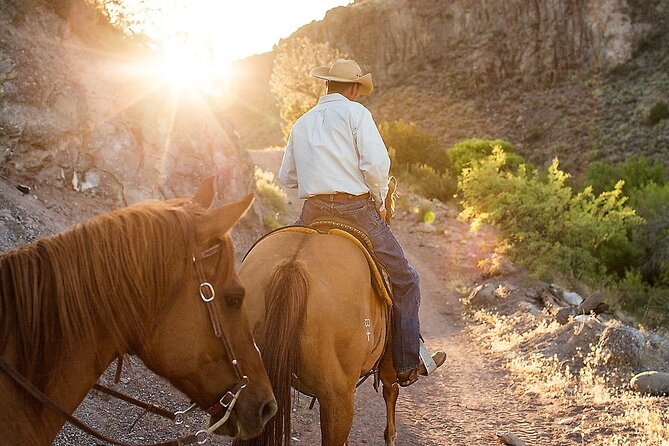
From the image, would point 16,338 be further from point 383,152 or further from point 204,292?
point 383,152

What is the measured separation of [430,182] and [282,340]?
20.1 m

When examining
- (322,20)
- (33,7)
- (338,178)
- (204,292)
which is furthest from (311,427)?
(322,20)

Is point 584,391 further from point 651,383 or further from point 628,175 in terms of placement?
point 628,175

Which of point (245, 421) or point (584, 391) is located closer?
point (245, 421)

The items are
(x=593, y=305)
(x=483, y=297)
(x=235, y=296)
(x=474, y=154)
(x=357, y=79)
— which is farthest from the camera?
(x=474, y=154)

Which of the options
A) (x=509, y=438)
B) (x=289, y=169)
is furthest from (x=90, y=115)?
(x=509, y=438)

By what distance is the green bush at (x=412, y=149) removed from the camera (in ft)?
85.2

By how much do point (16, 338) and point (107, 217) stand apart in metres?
0.49

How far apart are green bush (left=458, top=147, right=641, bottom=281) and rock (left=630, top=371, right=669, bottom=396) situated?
565 centimetres

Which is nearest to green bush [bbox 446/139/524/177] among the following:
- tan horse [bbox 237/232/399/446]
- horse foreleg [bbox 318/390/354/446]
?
tan horse [bbox 237/232/399/446]

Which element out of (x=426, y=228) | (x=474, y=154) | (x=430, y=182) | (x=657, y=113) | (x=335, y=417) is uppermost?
(x=335, y=417)

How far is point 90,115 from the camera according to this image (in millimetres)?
8359

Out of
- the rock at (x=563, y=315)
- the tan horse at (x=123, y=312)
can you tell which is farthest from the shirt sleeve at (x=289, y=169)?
the rock at (x=563, y=315)

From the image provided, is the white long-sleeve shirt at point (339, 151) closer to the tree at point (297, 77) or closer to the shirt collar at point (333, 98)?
the shirt collar at point (333, 98)
